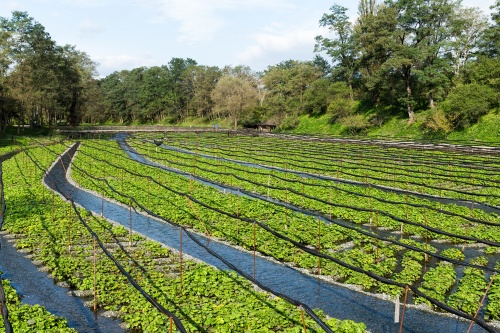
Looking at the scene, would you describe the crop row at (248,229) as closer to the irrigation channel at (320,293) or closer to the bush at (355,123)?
the irrigation channel at (320,293)

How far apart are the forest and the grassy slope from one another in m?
1.11

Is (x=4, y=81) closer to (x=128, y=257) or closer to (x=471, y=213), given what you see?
(x=128, y=257)

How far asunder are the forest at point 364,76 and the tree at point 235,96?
0.24m

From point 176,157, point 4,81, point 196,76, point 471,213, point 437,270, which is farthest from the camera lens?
point 196,76

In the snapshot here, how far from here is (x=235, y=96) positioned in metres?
91.8

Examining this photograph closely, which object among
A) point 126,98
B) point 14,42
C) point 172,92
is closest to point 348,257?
point 14,42

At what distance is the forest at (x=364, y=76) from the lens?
5400 centimetres

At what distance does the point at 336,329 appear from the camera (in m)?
9.24

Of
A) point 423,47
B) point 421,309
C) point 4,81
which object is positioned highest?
point 423,47

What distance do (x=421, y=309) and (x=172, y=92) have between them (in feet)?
389

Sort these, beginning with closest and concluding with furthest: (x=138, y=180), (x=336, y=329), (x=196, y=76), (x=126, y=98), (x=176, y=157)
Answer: (x=336, y=329)
(x=138, y=180)
(x=176, y=157)
(x=196, y=76)
(x=126, y=98)

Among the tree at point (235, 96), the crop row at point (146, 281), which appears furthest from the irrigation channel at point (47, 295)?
the tree at point (235, 96)

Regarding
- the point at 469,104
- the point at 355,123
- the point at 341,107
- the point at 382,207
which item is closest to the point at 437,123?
the point at 469,104

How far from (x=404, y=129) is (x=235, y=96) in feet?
138
